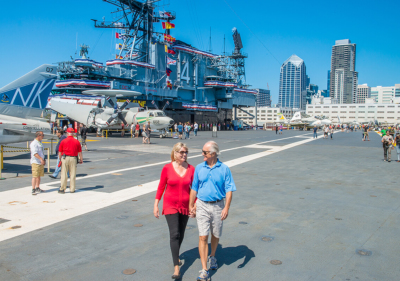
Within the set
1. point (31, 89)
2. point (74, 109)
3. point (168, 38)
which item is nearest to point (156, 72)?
point (168, 38)

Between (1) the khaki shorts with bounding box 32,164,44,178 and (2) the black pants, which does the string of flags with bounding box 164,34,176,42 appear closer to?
(1) the khaki shorts with bounding box 32,164,44,178

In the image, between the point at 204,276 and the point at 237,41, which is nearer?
the point at 204,276

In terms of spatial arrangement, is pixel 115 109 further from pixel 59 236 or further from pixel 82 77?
pixel 59 236

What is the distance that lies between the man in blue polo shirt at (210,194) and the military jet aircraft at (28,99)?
41.7 ft

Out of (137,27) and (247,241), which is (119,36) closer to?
(137,27)

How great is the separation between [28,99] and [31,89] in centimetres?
56

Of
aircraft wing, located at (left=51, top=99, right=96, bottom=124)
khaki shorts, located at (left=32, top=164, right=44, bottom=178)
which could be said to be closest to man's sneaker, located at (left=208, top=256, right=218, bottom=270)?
khaki shorts, located at (left=32, top=164, right=44, bottom=178)

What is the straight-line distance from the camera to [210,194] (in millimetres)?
4184

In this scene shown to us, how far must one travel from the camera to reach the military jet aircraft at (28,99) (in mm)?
15102

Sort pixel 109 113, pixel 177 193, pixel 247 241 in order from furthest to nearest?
pixel 109 113, pixel 247 241, pixel 177 193

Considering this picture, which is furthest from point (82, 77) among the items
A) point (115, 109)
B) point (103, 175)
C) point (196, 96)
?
point (103, 175)

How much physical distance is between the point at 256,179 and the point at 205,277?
299 inches

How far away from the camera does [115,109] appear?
1346 inches

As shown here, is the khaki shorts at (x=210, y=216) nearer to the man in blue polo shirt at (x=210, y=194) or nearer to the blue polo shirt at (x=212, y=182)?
the man in blue polo shirt at (x=210, y=194)
